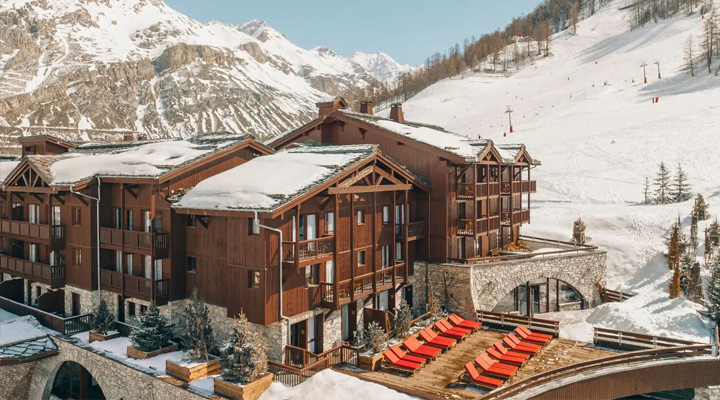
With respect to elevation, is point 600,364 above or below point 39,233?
below

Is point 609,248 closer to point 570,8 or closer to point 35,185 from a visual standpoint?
point 35,185

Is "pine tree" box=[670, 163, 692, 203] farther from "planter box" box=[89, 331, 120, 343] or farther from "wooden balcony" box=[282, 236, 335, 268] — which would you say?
"planter box" box=[89, 331, 120, 343]

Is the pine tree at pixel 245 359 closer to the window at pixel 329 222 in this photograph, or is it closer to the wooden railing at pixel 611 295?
the window at pixel 329 222

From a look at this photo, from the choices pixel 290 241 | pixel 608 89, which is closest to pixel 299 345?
pixel 290 241

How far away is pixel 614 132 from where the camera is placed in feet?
234

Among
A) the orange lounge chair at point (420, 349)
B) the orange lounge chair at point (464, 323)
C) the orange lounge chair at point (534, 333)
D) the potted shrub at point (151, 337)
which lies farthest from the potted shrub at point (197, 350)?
the orange lounge chair at point (534, 333)

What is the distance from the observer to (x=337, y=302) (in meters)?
21.6

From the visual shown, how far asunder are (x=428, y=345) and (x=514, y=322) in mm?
5700

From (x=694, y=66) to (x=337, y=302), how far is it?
337 ft

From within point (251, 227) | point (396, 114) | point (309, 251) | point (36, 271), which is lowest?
point (36, 271)

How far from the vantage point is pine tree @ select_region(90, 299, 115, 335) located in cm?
2361

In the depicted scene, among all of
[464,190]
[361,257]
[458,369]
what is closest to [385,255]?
[361,257]

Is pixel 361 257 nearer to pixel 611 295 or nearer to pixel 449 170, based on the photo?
pixel 449 170

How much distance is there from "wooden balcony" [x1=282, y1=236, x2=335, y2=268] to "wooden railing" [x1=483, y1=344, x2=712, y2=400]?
27.6 feet
